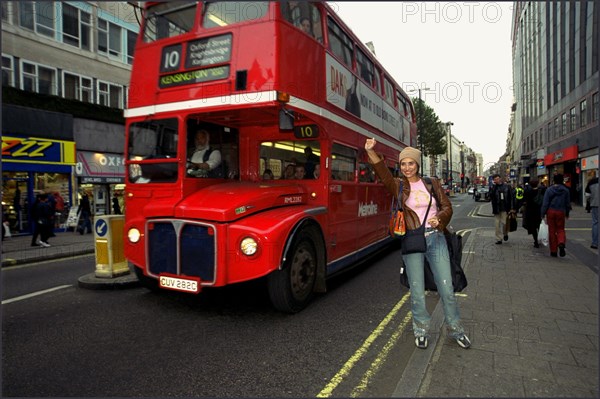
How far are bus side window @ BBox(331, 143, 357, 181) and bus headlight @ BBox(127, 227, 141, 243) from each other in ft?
9.00

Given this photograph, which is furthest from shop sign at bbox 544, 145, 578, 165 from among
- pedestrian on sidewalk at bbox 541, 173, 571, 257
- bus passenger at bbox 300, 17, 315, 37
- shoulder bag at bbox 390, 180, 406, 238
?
shoulder bag at bbox 390, 180, 406, 238

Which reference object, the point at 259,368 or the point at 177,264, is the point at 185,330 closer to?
the point at 177,264

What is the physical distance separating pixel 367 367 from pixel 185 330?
6.68 feet

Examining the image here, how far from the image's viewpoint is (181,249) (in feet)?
14.3

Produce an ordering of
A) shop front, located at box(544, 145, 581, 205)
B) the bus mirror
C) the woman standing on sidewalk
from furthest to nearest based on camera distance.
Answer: shop front, located at box(544, 145, 581, 205) → the bus mirror → the woman standing on sidewalk

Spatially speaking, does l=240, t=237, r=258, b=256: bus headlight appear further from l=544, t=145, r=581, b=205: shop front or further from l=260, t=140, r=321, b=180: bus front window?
l=544, t=145, r=581, b=205: shop front

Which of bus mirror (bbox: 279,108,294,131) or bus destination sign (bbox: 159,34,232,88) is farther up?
bus destination sign (bbox: 159,34,232,88)

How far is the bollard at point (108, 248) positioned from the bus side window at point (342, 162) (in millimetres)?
3762

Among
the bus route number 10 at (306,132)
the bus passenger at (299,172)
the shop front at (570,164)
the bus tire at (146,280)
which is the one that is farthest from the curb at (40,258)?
the shop front at (570,164)

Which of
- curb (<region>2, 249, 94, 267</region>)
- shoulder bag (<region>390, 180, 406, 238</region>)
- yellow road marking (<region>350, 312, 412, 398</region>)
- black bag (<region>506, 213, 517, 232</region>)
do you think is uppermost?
shoulder bag (<region>390, 180, 406, 238</region>)

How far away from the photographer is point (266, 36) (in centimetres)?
449

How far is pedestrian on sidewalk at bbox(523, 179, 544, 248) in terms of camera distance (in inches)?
379

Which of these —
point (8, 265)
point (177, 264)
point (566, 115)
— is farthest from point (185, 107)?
point (566, 115)

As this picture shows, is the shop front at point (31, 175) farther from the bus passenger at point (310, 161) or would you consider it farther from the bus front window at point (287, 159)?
the bus passenger at point (310, 161)
